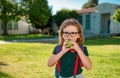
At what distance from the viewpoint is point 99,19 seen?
1608 inches

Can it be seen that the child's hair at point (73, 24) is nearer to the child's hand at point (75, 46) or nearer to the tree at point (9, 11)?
the child's hand at point (75, 46)

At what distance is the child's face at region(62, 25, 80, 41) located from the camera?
345cm

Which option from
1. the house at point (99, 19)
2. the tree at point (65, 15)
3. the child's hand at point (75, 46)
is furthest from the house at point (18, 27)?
the child's hand at point (75, 46)

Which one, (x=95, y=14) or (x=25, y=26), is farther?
(x=25, y=26)

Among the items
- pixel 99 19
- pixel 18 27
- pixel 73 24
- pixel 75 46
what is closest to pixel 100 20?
pixel 99 19

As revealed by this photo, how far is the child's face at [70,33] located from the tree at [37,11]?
3786cm

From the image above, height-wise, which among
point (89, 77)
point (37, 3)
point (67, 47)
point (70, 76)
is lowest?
point (89, 77)

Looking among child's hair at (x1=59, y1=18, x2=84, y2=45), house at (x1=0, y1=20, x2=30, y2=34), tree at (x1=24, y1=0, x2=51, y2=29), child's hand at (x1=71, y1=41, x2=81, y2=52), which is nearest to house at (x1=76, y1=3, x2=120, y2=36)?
→ tree at (x1=24, y1=0, x2=51, y2=29)

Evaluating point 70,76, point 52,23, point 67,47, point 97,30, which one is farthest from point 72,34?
point 52,23

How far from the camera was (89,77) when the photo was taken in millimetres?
7793

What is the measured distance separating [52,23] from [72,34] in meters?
43.4

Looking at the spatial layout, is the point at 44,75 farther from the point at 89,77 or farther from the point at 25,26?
the point at 25,26

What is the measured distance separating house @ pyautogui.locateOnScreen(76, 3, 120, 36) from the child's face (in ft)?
117

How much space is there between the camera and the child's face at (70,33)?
345 centimetres
